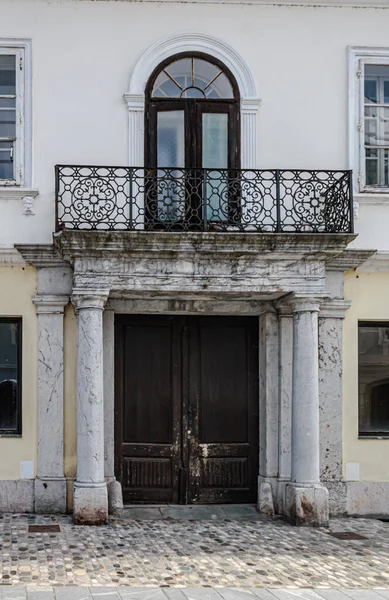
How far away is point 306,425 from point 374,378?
64.7 inches

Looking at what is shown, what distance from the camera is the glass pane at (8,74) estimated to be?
38.2 ft

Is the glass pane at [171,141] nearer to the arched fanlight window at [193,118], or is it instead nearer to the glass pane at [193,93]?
the arched fanlight window at [193,118]

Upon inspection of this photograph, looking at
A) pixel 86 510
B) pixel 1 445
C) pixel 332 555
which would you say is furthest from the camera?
pixel 1 445

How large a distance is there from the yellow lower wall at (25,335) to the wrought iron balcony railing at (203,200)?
1091 millimetres

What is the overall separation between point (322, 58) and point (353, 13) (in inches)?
31.3

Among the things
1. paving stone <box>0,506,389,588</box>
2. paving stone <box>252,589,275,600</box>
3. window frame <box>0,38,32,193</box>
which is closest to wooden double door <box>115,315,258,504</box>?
paving stone <box>0,506,389,588</box>

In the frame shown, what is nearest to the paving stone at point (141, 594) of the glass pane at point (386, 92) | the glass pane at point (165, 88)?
the glass pane at point (165, 88)

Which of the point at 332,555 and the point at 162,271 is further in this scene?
the point at 162,271

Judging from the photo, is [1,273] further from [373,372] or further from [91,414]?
[373,372]

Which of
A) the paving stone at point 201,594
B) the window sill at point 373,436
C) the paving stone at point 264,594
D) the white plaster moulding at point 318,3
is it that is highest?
the white plaster moulding at point 318,3

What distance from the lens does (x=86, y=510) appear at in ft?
34.8

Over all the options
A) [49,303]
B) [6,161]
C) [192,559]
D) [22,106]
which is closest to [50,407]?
[49,303]

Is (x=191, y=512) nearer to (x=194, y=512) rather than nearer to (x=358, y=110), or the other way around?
(x=194, y=512)

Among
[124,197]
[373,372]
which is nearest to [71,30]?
[124,197]
